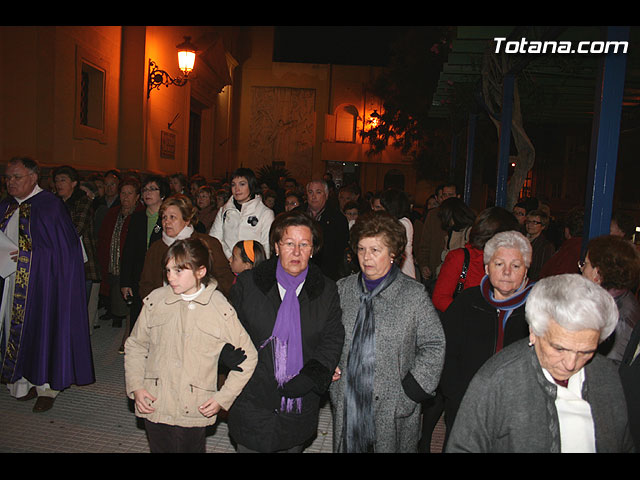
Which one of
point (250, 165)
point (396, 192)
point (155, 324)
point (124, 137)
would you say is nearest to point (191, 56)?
point (124, 137)

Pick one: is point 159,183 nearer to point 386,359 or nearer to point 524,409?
point 386,359

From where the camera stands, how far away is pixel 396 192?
20.1 ft

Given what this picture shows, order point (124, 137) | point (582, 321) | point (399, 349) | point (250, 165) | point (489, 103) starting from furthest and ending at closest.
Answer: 1. point (250, 165)
2. point (124, 137)
3. point (489, 103)
4. point (399, 349)
5. point (582, 321)

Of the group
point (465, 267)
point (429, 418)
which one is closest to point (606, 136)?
point (465, 267)

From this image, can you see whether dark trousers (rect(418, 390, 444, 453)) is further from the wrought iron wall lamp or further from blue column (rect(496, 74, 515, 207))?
the wrought iron wall lamp

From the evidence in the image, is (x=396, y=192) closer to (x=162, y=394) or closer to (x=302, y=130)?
(x=162, y=394)

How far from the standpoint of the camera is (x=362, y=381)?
3023 millimetres

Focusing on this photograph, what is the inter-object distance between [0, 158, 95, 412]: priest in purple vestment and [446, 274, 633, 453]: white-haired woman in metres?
3.91

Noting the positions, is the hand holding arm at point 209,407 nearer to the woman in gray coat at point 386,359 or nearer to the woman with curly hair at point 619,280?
the woman in gray coat at point 386,359

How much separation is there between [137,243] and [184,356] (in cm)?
310

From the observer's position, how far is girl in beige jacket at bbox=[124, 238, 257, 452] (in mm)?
3045

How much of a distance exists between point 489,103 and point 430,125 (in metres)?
13.1

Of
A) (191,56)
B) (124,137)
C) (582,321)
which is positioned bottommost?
(582,321)

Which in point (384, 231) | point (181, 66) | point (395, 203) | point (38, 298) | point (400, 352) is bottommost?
point (38, 298)
